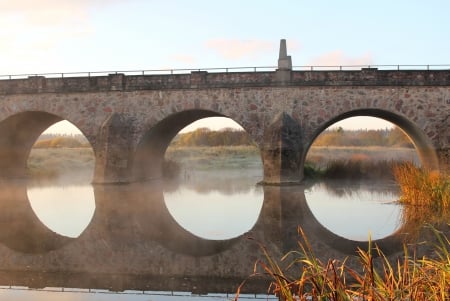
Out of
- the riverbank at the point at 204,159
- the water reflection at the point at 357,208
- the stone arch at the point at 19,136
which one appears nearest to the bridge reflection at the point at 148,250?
the water reflection at the point at 357,208

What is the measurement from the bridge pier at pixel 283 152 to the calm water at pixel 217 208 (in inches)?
36.2

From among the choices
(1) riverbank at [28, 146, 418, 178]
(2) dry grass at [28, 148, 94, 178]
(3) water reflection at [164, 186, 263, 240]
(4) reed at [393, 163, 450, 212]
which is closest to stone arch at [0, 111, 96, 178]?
(1) riverbank at [28, 146, 418, 178]

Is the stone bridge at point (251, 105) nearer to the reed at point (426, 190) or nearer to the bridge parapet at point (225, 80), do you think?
the bridge parapet at point (225, 80)

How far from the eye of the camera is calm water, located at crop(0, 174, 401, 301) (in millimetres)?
10641

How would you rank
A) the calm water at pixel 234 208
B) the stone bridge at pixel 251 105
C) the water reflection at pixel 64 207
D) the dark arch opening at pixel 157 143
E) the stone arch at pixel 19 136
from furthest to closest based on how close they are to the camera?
1. the stone arch at pixel 19 136
2. the dark arch opening at pixel 157 143
3. the stone bridge at pixel 251 105
4. the water reflection at pixel 64 207
5. the calm water at pixel 234 208

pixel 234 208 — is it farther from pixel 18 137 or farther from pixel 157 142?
pixel 18 137

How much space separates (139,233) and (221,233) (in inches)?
73.8

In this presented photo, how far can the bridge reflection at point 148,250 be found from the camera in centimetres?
764

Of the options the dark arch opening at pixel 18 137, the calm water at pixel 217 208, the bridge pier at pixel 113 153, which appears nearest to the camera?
the calm water at pixel 217 208

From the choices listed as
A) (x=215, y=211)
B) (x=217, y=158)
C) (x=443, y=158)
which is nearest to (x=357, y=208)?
(x=215, y=211)

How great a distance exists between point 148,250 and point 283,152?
1290 centimetres

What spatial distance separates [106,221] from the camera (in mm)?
13055

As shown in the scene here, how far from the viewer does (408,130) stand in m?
25.0

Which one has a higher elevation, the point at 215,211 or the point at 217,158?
the point at 215,211
